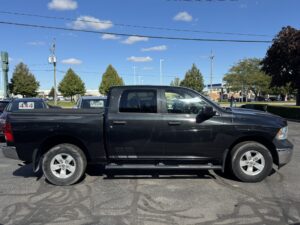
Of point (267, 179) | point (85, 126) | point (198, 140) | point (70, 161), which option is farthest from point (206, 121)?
point (70, 161)

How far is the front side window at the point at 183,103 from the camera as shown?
6762 mm

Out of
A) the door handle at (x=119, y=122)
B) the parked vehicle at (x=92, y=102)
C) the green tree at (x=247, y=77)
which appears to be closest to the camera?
the door handle at (x=119, y=122)

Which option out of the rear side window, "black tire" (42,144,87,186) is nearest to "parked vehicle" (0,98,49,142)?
"black tire" (42,144,87,186)

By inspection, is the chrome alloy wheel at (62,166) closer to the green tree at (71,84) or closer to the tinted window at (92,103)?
the tinted window at (92,103)

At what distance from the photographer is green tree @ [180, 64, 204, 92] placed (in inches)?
2786

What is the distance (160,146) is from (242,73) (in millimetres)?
72432

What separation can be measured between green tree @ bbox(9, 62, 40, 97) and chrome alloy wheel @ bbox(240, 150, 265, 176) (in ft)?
192

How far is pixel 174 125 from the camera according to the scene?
21.8ft

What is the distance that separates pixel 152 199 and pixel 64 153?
2.00 meters

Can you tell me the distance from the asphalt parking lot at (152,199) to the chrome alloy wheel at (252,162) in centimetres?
26

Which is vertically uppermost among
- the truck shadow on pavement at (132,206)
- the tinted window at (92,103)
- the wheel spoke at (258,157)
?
the tinted window at (92,103)

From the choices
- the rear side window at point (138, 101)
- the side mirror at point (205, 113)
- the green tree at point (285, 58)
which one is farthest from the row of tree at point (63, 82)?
the side mirror at point (205, 113)

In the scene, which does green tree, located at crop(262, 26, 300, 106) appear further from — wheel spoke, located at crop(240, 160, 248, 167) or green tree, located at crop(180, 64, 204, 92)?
green tree, located at crop(180, 64, 204, 92)

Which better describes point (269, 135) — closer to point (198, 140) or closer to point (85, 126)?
point (198, 140)
